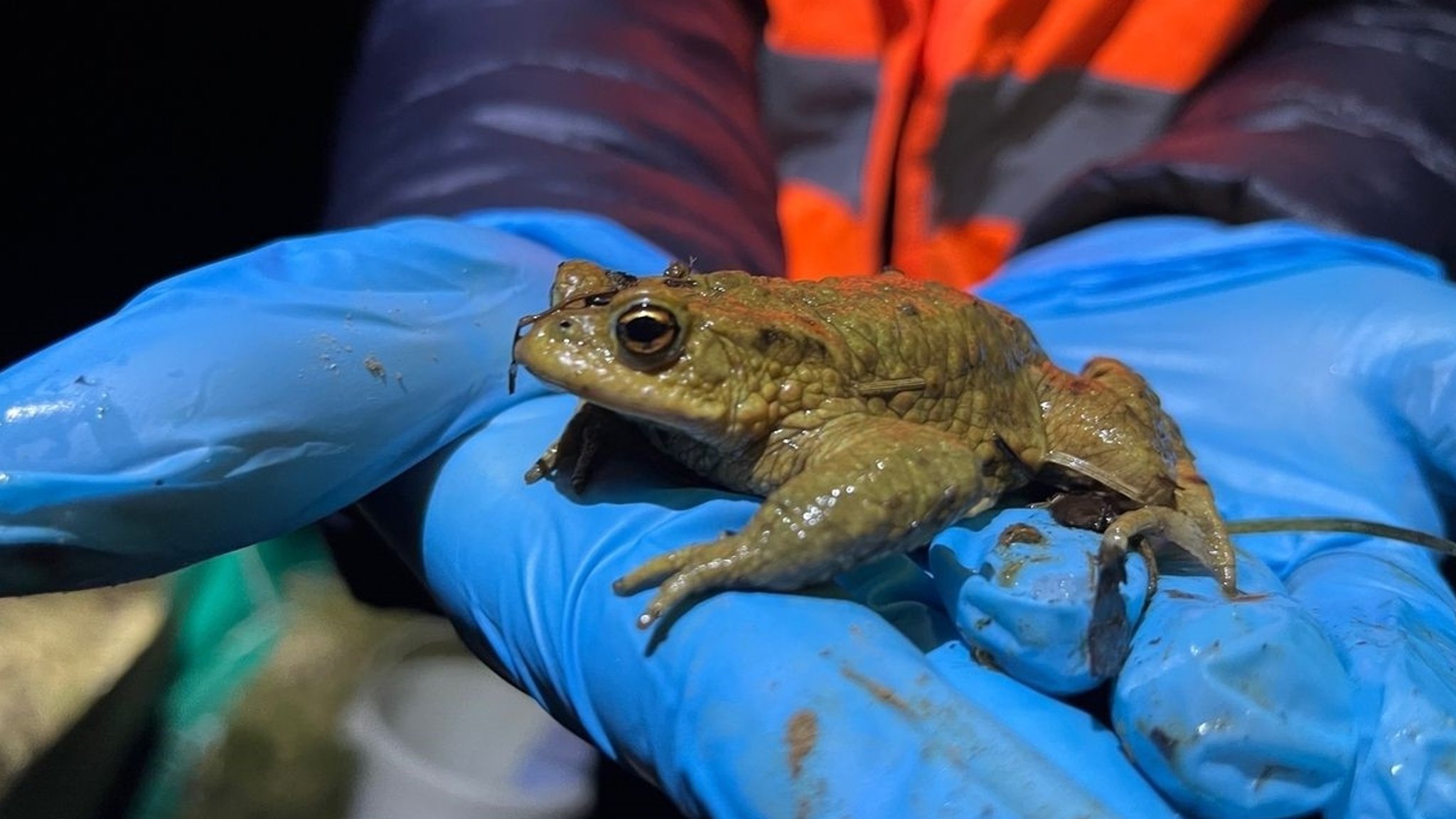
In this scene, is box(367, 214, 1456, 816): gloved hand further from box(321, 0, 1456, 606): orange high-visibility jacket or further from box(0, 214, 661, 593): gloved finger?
box(321, 0, 1456, 606): orange high-visibility jacket

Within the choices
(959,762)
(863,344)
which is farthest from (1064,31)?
(959,762)

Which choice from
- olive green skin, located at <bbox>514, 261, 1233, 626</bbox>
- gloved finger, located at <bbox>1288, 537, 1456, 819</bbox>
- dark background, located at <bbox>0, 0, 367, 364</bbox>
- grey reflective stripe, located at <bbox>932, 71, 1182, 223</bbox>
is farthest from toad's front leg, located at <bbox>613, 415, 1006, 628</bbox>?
dark background, located at <bbox>0, 0, 367, 364</bbox>

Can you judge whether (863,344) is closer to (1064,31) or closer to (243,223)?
(1064,31)

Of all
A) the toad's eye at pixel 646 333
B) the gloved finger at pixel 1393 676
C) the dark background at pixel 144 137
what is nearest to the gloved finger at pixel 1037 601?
the gloved finger at pixel 1393 676

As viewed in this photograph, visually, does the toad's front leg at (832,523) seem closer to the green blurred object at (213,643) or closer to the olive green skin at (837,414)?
the olive green skin at (837,414)

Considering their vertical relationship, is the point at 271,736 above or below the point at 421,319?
below

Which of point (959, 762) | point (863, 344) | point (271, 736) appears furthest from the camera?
A: point (271, 736)

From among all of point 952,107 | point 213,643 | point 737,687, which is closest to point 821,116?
point 952,107
